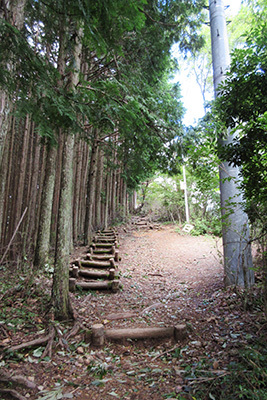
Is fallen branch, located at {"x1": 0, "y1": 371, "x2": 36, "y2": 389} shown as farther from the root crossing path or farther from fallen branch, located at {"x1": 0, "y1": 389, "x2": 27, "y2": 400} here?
the root crossing path

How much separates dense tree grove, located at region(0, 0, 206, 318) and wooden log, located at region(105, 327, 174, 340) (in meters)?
0.80

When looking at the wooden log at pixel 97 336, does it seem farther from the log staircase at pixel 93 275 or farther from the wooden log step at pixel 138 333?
the log staircase at pixel 93 275

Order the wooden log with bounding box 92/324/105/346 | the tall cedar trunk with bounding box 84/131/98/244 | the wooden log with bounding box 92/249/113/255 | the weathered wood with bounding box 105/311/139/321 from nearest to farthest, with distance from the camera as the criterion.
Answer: the wooden log with bounding box 92/324/105/346 < the weathered wood with bounding box 105/311/139/321 < the wooden log with bounding box 92/249/113/255 < the tall cedar trunk with bounding box 84/131/98/244

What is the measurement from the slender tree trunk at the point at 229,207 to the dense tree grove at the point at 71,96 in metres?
1.16

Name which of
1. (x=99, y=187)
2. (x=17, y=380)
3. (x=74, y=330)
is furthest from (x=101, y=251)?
(x=17, y=380)

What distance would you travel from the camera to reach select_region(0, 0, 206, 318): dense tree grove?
257 centimetres

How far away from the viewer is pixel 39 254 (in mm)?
5566

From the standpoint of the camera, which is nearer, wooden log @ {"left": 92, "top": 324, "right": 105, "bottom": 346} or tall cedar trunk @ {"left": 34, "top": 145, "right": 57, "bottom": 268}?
wooden log @ {"left": 92, "top": 324, "right": 105, "bottom": 346}

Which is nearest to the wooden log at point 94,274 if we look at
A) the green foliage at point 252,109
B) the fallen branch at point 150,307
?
the fallen branch at point 150,307

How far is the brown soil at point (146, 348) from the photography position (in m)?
2.32

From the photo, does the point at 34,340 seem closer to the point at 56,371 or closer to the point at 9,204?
the point at 56,371

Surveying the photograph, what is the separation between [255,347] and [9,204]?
313 inches

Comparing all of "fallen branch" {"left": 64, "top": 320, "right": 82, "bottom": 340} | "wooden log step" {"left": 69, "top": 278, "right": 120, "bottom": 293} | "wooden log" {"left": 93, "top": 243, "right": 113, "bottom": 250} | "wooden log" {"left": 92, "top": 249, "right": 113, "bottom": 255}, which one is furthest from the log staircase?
"fallen branch" {"left": 64, "top": 320, "right": 82, "bottom": 340}

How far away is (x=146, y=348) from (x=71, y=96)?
3741 mm
